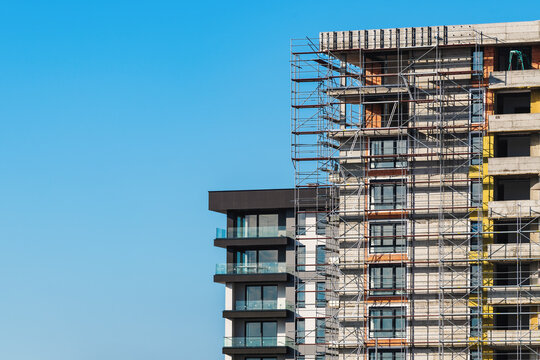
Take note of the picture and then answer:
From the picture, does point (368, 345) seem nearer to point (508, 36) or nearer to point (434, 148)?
point (434, 148)

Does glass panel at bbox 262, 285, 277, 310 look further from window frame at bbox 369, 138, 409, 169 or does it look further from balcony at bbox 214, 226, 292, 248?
window frame at bbox 369, 138, 409, 169

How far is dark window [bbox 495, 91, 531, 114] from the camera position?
84875 millimetres

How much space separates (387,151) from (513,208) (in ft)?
27.6

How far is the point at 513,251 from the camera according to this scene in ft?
268

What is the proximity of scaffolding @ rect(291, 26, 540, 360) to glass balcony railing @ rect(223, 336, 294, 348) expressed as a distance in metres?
12.3

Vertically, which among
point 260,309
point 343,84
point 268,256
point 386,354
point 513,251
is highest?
point 343,84

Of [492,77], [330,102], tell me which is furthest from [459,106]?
[330,102]

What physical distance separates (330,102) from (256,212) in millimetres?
18335

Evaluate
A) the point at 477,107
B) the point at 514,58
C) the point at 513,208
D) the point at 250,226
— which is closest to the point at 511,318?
the point at 513,208

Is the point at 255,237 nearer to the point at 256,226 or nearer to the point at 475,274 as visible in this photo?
the point at 256,226

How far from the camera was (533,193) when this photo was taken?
83000 millimetres

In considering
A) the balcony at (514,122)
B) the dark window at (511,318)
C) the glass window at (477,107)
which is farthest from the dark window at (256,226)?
the dark window at (511,318)

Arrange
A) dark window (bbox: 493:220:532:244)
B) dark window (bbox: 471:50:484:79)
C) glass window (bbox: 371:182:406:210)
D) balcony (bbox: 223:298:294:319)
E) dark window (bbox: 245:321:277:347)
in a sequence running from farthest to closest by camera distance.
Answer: dark window (bbox: 245:321:277:347) → balcony (bbox: 223:298:294:319) → glass window (bbox: 371:182:406:210) → dark window (bbox: 471:50:484:79) → dark window (bbox: 493:220:532:244)

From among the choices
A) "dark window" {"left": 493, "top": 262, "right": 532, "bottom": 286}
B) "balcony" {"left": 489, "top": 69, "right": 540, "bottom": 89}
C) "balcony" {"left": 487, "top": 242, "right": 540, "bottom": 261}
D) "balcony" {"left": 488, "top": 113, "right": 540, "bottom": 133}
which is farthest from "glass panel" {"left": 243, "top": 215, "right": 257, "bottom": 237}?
"balcony" {"left": 489, "top": 69, "right": 540, "bottom": 89}
